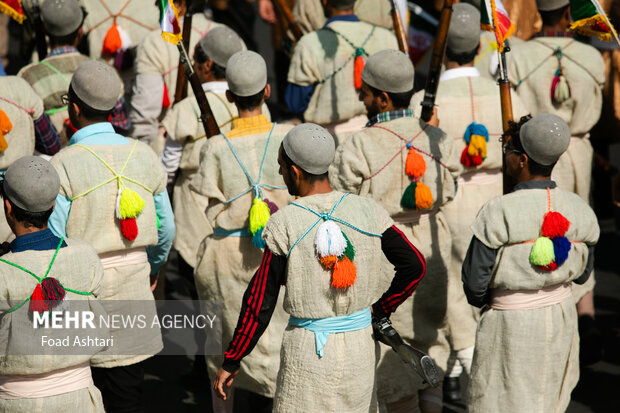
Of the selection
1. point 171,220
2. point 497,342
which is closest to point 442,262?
point 497,342

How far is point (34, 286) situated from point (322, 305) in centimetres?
101

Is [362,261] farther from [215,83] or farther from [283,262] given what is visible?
[215,83]

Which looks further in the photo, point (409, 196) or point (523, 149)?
point (409, 196)

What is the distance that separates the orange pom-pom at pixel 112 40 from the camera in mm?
6145

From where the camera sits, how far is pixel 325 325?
A: 314 centimetres

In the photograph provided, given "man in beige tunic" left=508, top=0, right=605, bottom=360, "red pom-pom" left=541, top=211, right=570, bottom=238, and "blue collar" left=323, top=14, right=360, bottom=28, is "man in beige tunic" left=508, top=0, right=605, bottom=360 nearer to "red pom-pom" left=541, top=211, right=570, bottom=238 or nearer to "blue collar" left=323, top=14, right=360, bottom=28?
"blue collar" left=323, top=14, right=360, bottom=28

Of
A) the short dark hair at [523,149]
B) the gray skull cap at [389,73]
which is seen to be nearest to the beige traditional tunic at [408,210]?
the gray skull cap at [389,73]

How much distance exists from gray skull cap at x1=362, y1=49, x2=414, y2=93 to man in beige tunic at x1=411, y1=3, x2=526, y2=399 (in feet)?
2.39

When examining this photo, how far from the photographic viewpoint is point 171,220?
13.9ft

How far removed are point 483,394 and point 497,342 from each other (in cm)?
24

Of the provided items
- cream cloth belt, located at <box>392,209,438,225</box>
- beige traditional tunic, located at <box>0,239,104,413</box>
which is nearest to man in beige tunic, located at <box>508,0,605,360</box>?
cream cloth belt, located at <box>392,209,438,225</box>

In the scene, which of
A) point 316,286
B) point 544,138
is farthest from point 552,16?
point 316,286

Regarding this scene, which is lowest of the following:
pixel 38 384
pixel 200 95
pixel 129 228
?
pixel 38 384

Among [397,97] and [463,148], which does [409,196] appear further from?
[463,148]
